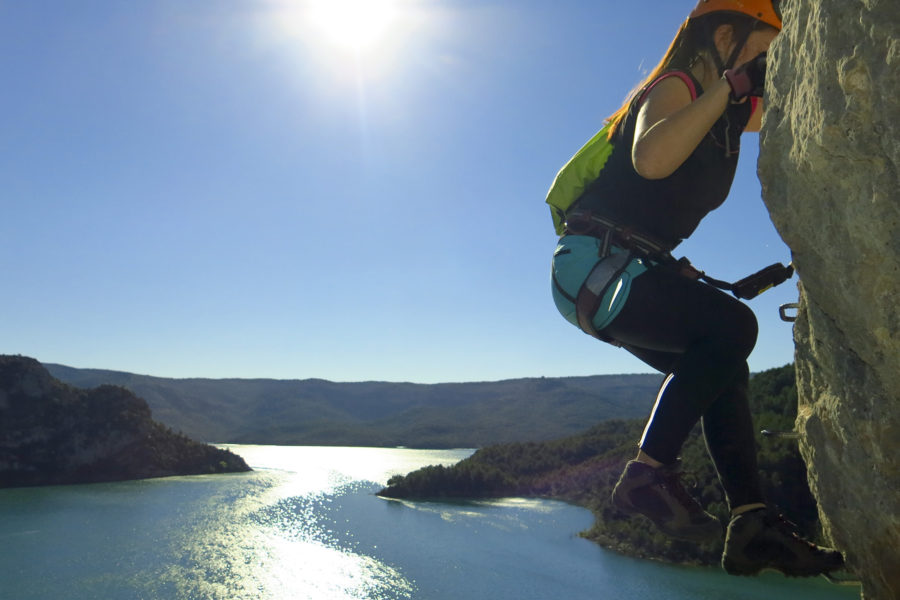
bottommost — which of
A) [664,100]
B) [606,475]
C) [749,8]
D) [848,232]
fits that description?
[606,475]

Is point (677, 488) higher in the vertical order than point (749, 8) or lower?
lower

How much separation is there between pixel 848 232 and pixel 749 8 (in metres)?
0.89

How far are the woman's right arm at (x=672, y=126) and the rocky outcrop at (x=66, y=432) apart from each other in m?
38.4

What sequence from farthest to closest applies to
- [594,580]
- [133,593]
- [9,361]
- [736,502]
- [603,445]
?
[9,361] → [603,445] → [594,580] → [133,593] → [736,502]

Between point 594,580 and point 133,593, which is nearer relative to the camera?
point 133,593

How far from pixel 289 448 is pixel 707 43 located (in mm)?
65023

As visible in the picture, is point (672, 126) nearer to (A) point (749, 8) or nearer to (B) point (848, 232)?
(B) point (848, 232)

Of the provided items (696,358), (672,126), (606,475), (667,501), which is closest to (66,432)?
(606,475)

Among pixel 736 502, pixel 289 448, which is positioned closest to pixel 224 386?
pixel 289 448

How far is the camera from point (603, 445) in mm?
31016

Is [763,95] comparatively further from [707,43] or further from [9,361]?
[9,361]

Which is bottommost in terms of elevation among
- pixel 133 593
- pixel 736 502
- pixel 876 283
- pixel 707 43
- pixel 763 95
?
pixel 133 593

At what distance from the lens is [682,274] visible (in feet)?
5.82

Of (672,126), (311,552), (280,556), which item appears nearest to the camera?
(672,126)
